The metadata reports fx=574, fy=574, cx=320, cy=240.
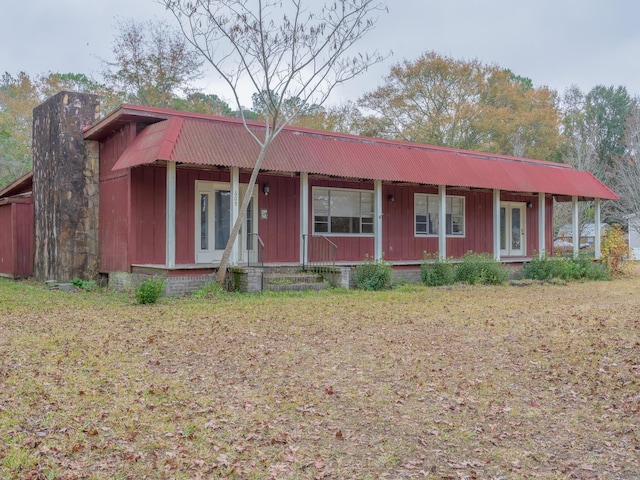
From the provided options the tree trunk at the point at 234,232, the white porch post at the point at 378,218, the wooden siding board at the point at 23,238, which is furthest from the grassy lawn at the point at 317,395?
the wooden siding board at the point at 23,238

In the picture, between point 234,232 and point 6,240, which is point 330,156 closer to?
point 234,232

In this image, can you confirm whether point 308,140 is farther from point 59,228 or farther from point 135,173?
point 59,228

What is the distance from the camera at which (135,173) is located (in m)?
12.5

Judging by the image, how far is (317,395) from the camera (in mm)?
5371

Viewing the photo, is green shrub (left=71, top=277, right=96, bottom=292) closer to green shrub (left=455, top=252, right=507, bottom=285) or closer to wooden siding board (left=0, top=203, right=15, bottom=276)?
wooden siding board (left=0, top=203, right=15, bottom=276)

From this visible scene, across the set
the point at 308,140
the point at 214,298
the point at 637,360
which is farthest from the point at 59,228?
the point at 637,360

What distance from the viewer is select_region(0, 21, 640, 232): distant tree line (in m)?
27.7

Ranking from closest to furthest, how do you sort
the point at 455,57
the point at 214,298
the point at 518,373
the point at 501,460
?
1. the point at 501,460
2. the point at 518,373
3. the point at 214,298
4. the point at 455,57

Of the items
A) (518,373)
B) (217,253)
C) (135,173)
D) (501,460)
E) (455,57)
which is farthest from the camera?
(455,57)

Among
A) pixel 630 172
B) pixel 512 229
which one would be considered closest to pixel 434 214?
pixel 512 229

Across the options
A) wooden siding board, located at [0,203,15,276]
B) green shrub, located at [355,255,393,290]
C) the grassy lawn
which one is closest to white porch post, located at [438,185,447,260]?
green shrub, located at [355,255,393,290]

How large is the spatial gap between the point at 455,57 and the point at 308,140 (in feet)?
65.4

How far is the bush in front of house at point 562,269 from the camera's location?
16312 mm

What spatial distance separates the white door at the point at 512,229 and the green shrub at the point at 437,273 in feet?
16.2
